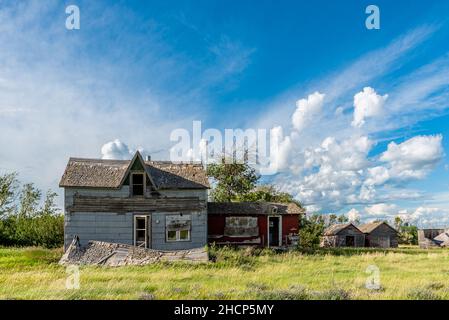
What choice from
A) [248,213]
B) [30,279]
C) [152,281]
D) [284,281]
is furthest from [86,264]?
[248,213]

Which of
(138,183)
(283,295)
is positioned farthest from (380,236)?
(283,295)

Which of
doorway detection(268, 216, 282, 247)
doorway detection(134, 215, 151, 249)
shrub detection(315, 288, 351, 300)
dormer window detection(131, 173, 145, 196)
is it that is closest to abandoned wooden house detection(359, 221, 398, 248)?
doorway detection(268, 216, 282, 247)

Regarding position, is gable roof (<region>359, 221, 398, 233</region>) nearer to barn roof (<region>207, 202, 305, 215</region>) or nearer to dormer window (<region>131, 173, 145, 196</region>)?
barn roof (<region>207, 202, 305, 215</region>)

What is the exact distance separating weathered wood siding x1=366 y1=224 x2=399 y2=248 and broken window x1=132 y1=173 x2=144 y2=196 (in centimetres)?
3173

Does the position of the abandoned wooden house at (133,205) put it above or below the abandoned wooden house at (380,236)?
above

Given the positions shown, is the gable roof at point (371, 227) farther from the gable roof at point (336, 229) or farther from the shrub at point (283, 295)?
the shrub at point (283, 295)

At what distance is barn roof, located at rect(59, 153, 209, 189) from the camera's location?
79.2 ft

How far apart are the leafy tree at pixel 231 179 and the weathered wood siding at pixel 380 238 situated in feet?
50.9

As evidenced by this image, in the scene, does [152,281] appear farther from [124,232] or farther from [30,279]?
[124,232]

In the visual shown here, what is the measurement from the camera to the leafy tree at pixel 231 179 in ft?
138

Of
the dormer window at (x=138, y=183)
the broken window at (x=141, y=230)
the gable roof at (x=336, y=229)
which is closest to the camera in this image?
the broken window at (x=141, y=230)

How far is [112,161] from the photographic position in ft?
86.1

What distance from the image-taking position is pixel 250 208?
28.6 metres

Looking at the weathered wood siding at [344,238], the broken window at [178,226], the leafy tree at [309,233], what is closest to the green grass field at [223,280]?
the broken window at [178,226]
